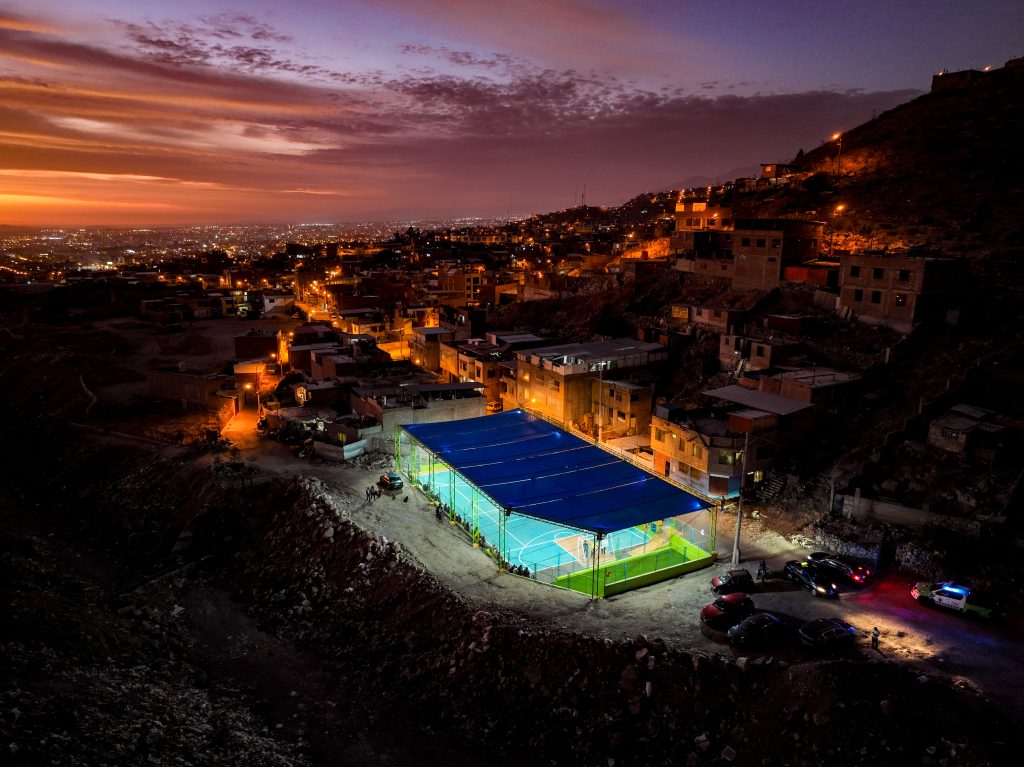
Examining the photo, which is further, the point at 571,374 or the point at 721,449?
the point at 571,374

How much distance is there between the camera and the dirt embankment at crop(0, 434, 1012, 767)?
13219 millimetres

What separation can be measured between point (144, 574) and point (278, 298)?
5632 centimetres

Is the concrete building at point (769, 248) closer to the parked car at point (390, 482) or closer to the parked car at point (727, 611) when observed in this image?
the parked car at point (390, 482)

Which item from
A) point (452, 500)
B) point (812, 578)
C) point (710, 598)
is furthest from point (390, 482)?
point (812, 578)

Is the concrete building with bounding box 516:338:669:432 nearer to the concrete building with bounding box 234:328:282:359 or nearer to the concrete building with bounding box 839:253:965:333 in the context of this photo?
the concrete building with bounding box 839:253:965:333

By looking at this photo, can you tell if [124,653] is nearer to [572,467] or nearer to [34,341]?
[572,467]

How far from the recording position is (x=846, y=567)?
19.1 m

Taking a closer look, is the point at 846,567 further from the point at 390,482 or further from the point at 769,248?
the point at 769,248

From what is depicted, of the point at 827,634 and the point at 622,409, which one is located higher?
the point at 622,409

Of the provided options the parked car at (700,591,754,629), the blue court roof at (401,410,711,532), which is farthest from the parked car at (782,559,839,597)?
the blue court roof at (401,410,711,532)

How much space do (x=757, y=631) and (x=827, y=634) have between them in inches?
64.1

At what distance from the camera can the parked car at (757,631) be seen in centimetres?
1588

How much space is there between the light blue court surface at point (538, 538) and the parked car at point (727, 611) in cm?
371

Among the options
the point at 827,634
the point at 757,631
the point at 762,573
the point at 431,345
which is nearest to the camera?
the point at 827,634
